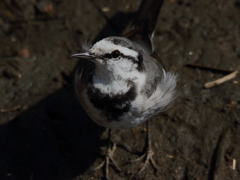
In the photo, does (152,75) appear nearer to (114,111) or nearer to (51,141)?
(114,111)

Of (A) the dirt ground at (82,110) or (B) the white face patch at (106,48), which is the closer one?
(B) the white face patch at (106,48)

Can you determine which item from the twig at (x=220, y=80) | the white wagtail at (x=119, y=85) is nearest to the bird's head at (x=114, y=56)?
the white wagtail at (x=119, y=85)

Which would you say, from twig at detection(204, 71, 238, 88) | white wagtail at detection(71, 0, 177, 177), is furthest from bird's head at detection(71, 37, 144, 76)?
twig at detection(204, 71, 238, 88)

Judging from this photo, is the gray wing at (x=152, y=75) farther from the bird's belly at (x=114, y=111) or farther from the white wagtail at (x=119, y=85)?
the bird's belly at (x=114, y=111)

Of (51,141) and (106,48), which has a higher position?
(106,48)

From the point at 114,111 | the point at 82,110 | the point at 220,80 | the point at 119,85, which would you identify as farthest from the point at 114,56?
the point at 220,80

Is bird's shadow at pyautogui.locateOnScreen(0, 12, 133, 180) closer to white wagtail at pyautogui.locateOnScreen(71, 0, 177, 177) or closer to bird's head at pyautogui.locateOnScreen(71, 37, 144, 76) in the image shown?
white wagtail at pyautogui.locateOnScreen(71, 0, 177, 177)
